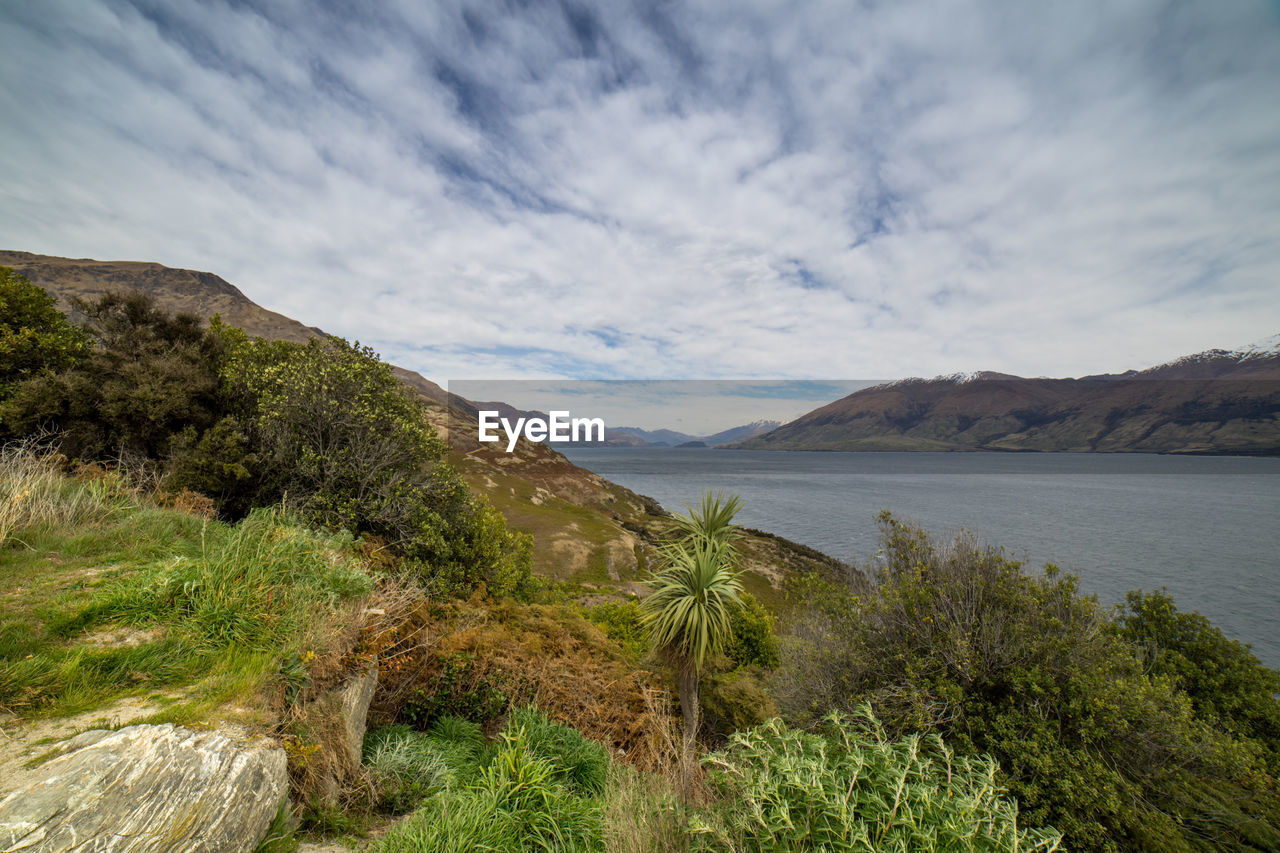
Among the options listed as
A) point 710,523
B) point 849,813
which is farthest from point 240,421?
point 849,813

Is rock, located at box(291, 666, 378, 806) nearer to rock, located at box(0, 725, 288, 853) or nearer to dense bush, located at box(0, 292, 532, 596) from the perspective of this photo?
rock, located at box(0, 725, 288, 853)

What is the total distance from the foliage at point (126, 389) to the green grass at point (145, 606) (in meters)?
5.43

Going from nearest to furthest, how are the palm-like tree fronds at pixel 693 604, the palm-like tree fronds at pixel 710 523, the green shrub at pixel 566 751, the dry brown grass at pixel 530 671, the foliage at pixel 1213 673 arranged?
the green shrub at pixel 566 751 < the dry brown grass at pixel 530 671 < the palm-like tree fronds at pixel 693 604 < the foliage at pixel 1213 673 < the palm-like tree fronds at pixel 710 523

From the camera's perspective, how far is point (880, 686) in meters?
9.30

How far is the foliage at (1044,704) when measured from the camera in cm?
702

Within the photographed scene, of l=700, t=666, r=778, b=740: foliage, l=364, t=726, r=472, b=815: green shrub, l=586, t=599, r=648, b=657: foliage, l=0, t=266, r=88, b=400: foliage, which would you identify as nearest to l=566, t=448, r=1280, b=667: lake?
l=700, t=666, r=778, b=740: foliage

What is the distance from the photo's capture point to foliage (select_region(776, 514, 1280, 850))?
277 inches

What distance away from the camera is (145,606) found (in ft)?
18.0

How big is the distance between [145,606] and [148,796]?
3053 millimetres

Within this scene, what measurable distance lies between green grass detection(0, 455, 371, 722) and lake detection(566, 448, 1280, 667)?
500 inches

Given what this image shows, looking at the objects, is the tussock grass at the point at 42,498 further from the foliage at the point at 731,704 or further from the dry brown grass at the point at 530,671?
the foliage at the point at 731,704

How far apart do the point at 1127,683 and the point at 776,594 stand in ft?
115

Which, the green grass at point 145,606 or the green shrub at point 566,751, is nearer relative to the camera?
the green grass at point 145,606

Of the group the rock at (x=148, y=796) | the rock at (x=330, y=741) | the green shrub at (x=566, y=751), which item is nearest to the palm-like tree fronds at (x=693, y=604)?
the green shrub at (x=566, y=751)
